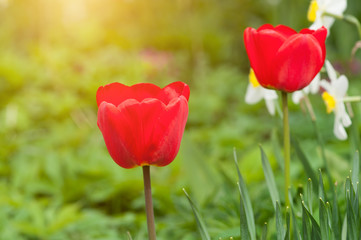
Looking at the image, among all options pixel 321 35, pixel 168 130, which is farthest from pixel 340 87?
pixel 168 130

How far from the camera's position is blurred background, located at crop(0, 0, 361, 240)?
3.91 feet

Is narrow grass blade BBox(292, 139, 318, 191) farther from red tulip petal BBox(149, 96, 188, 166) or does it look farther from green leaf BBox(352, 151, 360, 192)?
red tulip petal BBox(149, 96, 188, 166)

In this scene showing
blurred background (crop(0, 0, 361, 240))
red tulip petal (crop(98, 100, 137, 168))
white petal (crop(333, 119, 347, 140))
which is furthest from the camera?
blurred background (crop(0, 0, 361, 240))

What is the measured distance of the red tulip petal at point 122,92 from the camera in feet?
2.00

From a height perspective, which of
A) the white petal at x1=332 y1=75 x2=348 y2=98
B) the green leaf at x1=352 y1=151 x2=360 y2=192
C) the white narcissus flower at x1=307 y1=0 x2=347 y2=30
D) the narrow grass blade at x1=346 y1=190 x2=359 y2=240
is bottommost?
the narrow grass blade at x1=346 y1=190 x2=359 y2=240

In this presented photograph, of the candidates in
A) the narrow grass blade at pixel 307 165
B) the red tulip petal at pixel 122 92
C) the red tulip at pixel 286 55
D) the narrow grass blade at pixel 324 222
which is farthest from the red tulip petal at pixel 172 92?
the narrow grass blade at pixel 307 165

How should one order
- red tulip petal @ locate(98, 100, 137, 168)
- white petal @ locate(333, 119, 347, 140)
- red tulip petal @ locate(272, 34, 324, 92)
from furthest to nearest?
white petal @ locate(333, 119, 347, 140) → red tulip petal @ locate(272, 34, 324, 92) → red tulip petal @ locate(98, 100, 137, 168)

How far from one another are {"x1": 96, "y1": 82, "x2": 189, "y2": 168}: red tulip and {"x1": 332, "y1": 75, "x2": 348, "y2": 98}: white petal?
0.42m

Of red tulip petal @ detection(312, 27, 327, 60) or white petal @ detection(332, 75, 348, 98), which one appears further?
white petal @ detection(332, 75, 348, 98)

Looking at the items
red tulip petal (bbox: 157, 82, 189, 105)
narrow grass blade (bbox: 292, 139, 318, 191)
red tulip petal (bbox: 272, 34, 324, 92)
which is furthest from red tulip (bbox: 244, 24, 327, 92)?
narrow grass blade (bbox: 292, 139, 318, 191)

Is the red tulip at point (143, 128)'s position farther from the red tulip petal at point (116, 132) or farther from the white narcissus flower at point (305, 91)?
the white narcissus flower at point (305, 91)

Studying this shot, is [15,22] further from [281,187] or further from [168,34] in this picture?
[281,187]

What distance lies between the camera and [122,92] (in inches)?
24.2

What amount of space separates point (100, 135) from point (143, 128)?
5.13ft
